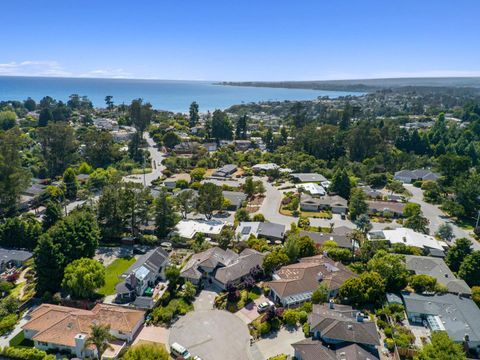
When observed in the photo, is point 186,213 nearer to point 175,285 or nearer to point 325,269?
point 175,285

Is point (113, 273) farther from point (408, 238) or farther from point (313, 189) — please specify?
point (313, 189)

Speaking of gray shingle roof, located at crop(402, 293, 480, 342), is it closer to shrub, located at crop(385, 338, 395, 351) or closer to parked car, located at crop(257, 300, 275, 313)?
shrub, located at crop(385, 338, 395, 351)

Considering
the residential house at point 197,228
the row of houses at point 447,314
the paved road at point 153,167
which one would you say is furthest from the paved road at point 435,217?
the paved road at point 153,167

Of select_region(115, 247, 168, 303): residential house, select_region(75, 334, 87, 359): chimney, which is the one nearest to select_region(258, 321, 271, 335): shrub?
select_region(115, 247, 168, 303): residential house

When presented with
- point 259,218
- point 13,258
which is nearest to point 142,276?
point 13,258

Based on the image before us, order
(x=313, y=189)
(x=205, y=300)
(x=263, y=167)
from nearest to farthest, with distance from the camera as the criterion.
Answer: (x=205, y=300)
(x=313, y=189)
(x=263, y=167)

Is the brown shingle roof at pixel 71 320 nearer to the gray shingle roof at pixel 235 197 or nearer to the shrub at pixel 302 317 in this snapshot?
the shrub at pixel 302 317
